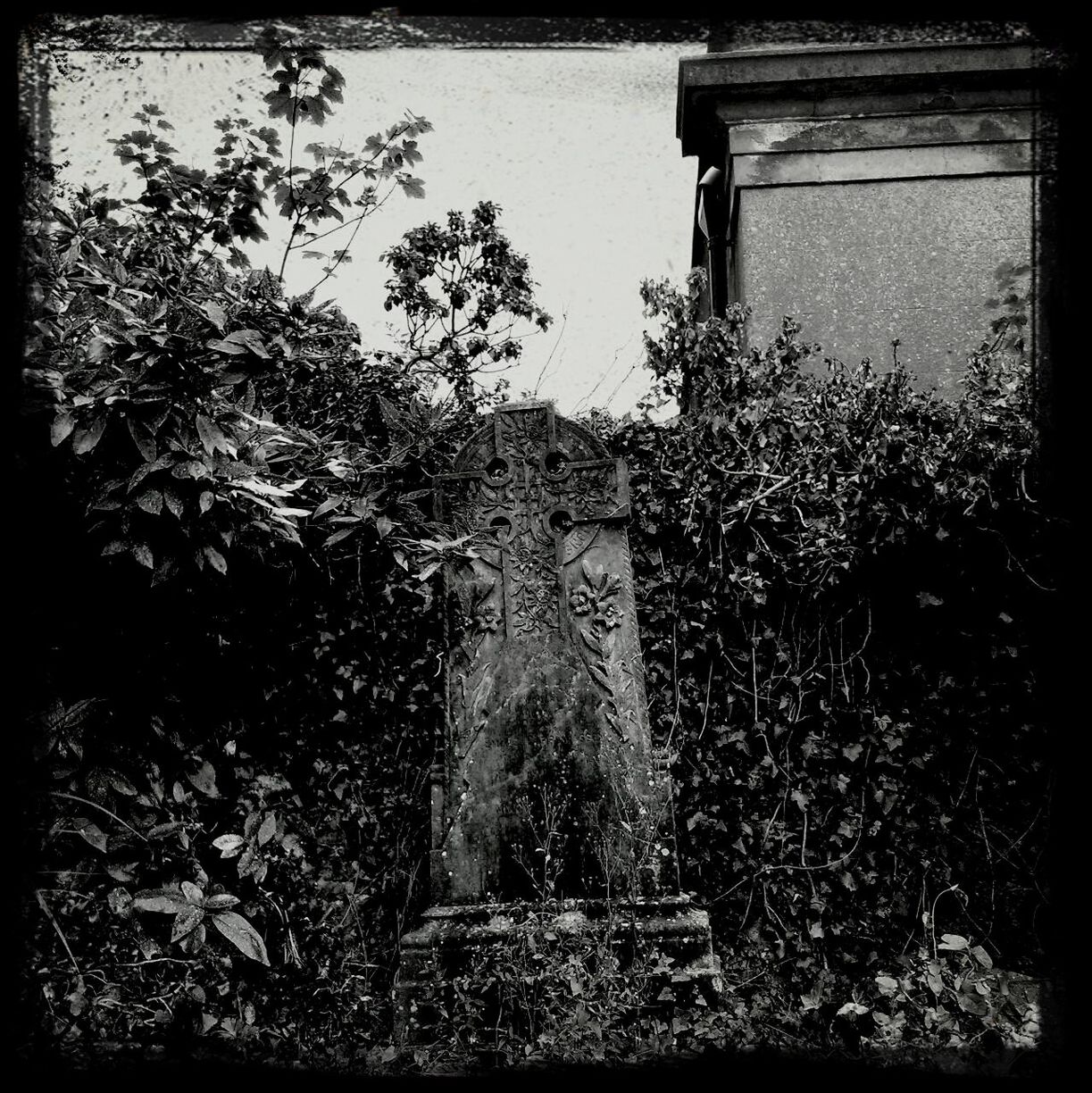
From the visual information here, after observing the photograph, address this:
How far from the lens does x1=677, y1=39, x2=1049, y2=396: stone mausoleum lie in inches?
250

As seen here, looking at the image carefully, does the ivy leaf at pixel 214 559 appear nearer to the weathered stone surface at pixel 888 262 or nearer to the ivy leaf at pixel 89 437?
the ivy leaf at pixel 89 437

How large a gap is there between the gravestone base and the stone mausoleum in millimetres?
4704

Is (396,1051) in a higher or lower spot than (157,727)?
lower

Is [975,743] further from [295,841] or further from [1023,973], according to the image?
[295,841]

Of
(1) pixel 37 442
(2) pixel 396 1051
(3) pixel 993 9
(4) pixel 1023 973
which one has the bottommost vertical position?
(4) pixel 1023 973

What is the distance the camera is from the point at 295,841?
4184 millimetres

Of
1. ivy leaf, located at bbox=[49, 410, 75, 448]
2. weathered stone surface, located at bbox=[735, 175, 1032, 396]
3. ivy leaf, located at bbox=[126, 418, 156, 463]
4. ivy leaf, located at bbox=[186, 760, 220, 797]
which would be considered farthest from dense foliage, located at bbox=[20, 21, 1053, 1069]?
weathered stone surface, located at bbox=[735, 175, 1032, 396]

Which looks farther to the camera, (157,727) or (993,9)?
(157,727)

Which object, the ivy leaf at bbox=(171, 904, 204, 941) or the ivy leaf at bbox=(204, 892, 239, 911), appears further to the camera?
the ivy leaf at bbox=(204, 892, 239, 911)

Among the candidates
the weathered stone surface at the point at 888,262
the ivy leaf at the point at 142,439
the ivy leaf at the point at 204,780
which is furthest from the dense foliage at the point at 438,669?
the weathered stone surface at the point at 888,262

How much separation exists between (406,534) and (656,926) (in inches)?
72.7

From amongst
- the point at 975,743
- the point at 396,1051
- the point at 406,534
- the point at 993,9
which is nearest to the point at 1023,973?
the point at 975,743

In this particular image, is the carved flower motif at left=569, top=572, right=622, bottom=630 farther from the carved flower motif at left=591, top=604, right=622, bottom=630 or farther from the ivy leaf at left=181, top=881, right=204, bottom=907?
the ivy leaf at left=181, top=881, right=204, bottom=907

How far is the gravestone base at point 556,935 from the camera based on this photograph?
2.89 meters
